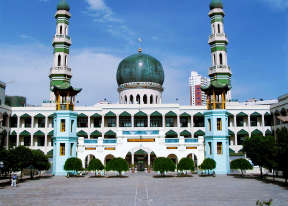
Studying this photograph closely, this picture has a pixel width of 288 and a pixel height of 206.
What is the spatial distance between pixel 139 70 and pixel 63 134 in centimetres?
2505

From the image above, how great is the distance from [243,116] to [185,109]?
39.8 ft

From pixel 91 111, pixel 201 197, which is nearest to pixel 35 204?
pixel 201 197

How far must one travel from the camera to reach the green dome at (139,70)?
64.9 meters

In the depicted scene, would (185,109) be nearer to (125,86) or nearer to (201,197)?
(125,86)

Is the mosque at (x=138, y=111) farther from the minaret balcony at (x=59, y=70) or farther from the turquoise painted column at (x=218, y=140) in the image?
the turquoise painted column at (x=218, y=140)

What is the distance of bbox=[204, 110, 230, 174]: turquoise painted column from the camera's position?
143ft

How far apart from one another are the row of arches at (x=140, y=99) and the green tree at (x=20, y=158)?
107 feet

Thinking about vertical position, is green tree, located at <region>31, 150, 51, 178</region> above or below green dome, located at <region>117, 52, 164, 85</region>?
below

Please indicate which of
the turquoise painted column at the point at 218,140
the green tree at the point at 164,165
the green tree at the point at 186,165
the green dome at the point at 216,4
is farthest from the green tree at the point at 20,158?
the green dome at the point at 216,4

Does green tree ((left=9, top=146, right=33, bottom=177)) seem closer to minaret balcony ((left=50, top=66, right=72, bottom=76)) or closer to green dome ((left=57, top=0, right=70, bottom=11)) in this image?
minaret balcony ((left=50, top=66, right=72, bottom=76))

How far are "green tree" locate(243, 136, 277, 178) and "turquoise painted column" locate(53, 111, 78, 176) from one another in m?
23.1

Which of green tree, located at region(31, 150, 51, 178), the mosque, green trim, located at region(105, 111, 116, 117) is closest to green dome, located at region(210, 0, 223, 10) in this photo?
the mosque

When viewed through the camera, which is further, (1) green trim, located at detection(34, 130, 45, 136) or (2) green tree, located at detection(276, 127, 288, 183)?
(1) green trim, located at detection(34, 130, 45, 136)

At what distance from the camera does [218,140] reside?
44250 millimetres
